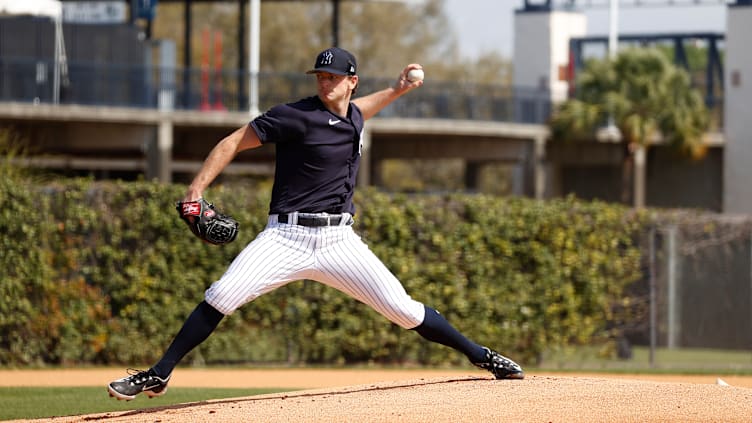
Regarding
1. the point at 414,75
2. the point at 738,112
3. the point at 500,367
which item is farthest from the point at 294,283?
the point at 738,112

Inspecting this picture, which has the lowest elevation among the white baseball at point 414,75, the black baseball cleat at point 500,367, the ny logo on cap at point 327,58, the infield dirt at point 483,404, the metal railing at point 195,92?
the infield dirt at point 483,404

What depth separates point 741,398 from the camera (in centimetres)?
818

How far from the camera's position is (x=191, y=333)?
7.96m

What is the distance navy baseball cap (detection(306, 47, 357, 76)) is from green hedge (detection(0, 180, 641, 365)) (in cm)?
762

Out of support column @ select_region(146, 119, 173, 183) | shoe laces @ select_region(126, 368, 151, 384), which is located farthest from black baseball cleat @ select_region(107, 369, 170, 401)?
support column @ select_region(146, 119, 173, 183)

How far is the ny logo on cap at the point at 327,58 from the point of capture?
317 inches

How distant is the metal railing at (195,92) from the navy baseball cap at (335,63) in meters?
21.1

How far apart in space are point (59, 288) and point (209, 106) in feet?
52.7

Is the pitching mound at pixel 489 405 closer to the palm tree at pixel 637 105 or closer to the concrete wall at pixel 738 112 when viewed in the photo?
the palm tree at pixel 637 105

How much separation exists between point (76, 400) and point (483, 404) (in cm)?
497

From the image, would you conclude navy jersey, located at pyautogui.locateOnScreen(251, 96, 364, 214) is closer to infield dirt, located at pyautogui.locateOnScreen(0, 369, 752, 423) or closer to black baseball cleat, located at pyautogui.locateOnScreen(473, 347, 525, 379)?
infield dirt, located at pyautogui.locateOnScreen(0, 369, 752, 423)

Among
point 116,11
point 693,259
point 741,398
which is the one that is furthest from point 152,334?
point 116,11

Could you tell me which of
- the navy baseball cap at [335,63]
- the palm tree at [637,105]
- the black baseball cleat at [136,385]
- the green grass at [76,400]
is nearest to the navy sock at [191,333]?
the black baseball cleat at [136,385]

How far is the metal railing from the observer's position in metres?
28.8
